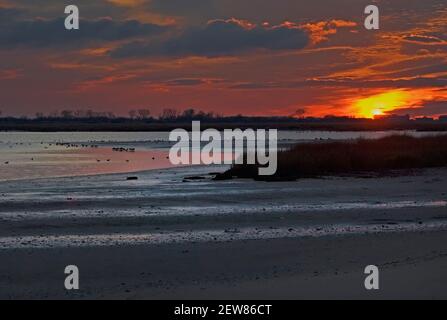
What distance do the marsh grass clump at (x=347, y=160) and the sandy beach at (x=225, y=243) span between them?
6.18 m

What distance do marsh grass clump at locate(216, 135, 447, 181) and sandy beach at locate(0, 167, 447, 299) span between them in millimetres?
6179

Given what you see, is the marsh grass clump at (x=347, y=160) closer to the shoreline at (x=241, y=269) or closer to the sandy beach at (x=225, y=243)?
the sandy beach at (x=225, y=243)

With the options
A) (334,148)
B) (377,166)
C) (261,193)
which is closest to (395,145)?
(334,148)

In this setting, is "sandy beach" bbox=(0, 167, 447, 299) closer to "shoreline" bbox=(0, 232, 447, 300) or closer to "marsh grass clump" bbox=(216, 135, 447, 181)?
"shoreline" bbox=(0, 232, 447, 300)

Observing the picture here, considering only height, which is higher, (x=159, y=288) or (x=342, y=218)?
(x=342, y=218)

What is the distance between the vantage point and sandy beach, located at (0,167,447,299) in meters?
9.88

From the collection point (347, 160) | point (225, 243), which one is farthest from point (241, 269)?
point (347, 160)

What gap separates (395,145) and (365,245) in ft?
106

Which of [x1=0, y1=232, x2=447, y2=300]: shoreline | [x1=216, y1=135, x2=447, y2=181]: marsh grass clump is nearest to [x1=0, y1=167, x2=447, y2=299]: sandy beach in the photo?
[x1=0, y1=232, x2=447, y2=300]: shoreline

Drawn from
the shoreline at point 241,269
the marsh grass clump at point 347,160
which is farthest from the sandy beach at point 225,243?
the marsh grass clump at point 347,160

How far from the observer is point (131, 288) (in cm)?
988

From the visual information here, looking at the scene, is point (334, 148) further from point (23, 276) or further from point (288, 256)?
point (23, 276)

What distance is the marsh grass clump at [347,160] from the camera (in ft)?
103

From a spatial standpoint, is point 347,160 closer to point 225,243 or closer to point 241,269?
point 225,243
